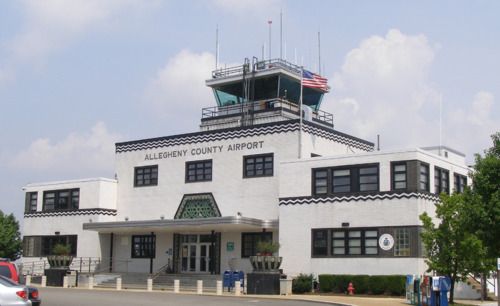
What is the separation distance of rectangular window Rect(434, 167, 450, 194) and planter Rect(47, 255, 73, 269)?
2283 centimetres

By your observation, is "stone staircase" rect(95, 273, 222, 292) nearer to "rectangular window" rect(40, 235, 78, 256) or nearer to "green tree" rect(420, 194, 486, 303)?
"rectangular window" rect(40, 235, 78, 256)

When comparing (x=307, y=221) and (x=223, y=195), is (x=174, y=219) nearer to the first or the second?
(x=223, y=195)

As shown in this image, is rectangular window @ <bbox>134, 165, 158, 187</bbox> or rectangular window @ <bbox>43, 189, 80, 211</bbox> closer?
rectangular window @ <bbox>134, 165, 158, 187</bbox>

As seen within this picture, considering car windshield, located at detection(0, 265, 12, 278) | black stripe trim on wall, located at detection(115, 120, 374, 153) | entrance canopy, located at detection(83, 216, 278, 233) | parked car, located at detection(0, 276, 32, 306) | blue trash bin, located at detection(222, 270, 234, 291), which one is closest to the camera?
parked car, located at detection(0, 276, 32, 306)

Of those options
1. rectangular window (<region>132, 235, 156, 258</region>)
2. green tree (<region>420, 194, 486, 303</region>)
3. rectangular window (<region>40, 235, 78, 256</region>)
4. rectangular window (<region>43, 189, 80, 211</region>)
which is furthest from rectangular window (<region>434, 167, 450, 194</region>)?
rectangular window (<region>40, 235, 78, 256</region>)

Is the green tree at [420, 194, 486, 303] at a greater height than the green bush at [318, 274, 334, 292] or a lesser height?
greater

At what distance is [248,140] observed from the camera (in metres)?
45.3

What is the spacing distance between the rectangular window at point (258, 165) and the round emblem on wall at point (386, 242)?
28.6ft

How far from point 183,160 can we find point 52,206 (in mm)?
11273

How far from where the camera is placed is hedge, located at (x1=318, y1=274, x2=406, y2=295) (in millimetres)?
36406

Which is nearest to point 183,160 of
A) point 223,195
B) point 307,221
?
point 223,195

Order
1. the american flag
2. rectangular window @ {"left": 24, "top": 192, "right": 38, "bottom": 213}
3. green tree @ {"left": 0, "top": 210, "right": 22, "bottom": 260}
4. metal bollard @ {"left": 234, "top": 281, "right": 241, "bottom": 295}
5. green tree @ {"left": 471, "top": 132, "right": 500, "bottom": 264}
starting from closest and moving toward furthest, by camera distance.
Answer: green tree @ {"left": 471, "top": 132, "right": 500, "bottom": 264} < metal bollard @ {"left": 234, "top": 281, "right": 241, "bottom": 295} < the american flag < rectangular window @ {"left": 24, "top": 192, "right": 38, "bottom": 213} < green tree @ {"left": 0, "top": 210, "right": 22, "bottom": 260}

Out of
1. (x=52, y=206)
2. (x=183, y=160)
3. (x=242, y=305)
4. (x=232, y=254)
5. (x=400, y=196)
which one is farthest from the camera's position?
(x=52, y=206)

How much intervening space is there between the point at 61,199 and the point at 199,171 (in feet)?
37.6
